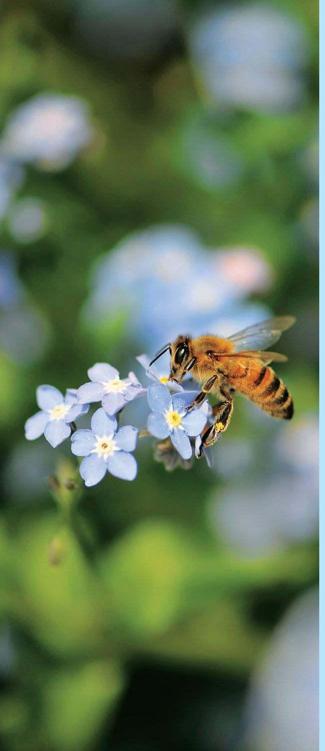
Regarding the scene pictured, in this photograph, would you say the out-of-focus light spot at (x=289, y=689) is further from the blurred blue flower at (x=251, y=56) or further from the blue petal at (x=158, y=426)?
the blurred blue flower at (x=251, y=56)

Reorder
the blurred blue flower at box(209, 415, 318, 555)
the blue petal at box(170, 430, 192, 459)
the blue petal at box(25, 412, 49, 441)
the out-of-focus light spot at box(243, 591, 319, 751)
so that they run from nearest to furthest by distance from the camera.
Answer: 1. the blue petal at box(170, 430, 192, 459)
2. the blue petal at box(25, 412, 49, 441)
3. the out-of-focus light spot at box(243, 591, 319, 751)
4. the blurred blue flower at box(209, 415, 318, 555)

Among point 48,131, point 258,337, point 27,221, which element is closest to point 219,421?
point 258,337

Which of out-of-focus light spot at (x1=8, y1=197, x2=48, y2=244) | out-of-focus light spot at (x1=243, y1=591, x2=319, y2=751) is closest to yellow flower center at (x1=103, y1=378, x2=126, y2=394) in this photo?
out-of-focus light spot at (x1=243, y1=591, x2=319, y2=751)

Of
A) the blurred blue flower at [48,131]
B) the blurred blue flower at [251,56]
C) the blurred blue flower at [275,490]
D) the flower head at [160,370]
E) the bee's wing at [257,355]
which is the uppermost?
the blurred blue flower at [251,56]

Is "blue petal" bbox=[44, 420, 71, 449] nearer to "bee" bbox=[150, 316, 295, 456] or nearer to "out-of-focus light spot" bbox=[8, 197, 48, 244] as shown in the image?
"bee" bbox=[150, 316, 295, 456]

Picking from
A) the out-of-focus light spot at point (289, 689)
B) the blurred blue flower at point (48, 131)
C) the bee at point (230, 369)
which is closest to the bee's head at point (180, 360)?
the bee at point (230, 369)

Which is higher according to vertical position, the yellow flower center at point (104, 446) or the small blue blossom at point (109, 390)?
the small blue blossom at point (109, 390)

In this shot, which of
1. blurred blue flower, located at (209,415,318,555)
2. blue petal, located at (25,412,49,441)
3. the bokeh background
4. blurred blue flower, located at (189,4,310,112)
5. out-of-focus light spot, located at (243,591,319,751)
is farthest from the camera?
blurred blue flower, located at (189,4,310,112)
